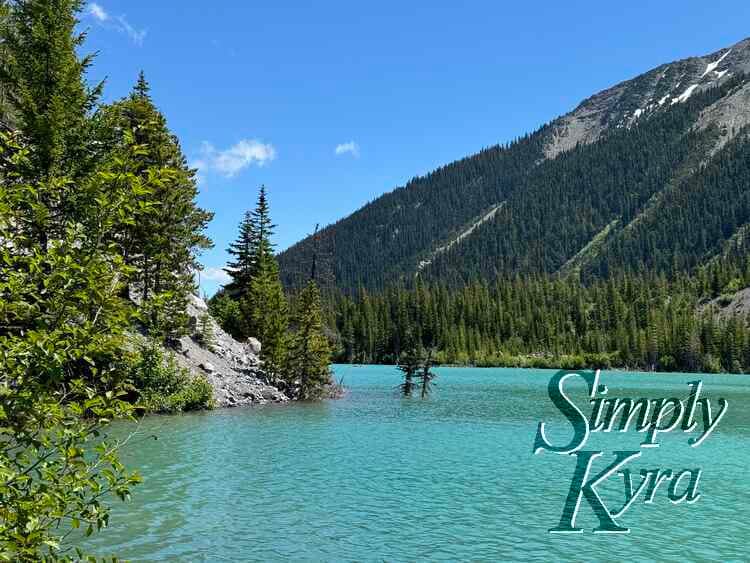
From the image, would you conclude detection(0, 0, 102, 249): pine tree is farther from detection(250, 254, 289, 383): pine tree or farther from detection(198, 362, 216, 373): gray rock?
detection(250, 254, 289, 383): pine tree

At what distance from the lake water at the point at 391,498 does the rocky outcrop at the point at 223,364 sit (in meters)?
8.36

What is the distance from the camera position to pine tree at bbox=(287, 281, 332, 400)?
5322 cm

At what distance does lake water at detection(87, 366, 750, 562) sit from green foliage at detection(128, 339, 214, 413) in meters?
2.58

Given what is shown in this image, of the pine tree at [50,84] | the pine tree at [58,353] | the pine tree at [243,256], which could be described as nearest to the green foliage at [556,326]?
the pine tree at [243,256]

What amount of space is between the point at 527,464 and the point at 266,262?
155ft

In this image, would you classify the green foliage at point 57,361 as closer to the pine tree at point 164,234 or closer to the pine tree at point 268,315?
the pine tree at point 164,234

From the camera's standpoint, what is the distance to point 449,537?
16000 millimetres

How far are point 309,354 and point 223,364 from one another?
23.8ft

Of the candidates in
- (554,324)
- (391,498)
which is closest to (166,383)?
(391,498)

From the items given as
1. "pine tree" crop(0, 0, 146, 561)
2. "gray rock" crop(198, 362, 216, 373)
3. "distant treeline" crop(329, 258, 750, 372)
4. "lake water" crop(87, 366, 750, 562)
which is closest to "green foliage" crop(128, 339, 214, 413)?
"lake water" crop(87, 366, 750, 562)

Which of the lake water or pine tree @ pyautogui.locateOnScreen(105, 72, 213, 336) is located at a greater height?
pine tree @ pyautogui.locateOnScreen(105, 72, 213, 336)

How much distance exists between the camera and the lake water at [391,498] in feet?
49.6

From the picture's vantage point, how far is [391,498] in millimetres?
19953

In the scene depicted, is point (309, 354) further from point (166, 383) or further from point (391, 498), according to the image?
point (391, 498)
